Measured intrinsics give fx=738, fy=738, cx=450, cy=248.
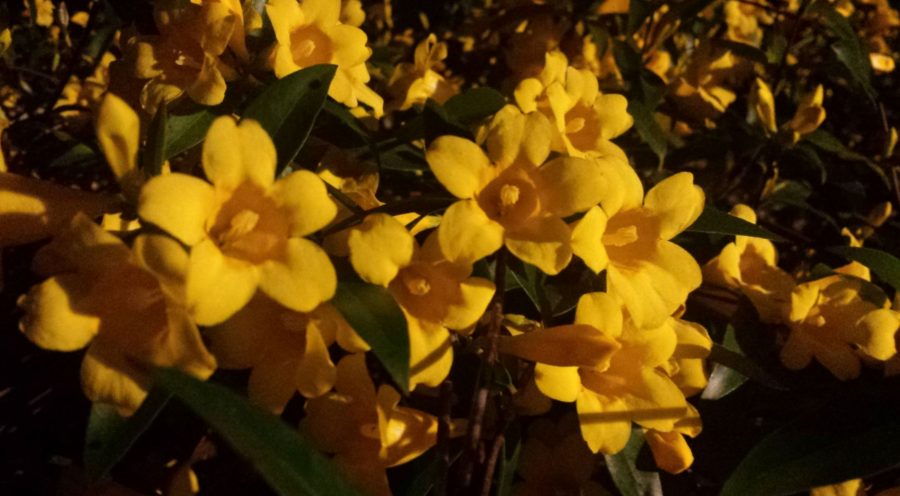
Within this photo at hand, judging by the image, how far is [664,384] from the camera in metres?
0.90

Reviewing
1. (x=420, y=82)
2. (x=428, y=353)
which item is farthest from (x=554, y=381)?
(x=420, y=82)

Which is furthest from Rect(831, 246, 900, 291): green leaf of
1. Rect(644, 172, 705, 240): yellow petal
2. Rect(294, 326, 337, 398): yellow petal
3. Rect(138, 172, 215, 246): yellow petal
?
Rect(138, 172, 215, 246): yellow petal

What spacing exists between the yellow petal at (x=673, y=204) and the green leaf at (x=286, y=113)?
1.37 ft

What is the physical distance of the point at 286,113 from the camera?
0.84 metres

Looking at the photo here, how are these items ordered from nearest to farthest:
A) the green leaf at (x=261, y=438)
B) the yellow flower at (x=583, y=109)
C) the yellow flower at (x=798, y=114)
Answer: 1. the green leaf at (x=261, y=438)
2. the yellow flower at (x=583, y=109)
3. the yellow flower at (x=798, y=114)

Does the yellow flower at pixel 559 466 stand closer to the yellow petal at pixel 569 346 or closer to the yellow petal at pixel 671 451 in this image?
the yellow petal at pixel 671 451

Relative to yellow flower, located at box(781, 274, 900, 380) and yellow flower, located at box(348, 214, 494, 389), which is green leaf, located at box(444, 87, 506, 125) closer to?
yellow flower, located at box(348, 214, 494, 389)

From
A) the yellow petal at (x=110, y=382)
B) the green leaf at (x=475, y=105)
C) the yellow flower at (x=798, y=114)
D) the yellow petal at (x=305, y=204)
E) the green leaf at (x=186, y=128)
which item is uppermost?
the yellow petal at (x=305, y=204)

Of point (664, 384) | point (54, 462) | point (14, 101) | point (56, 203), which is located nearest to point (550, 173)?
point (664, 384)

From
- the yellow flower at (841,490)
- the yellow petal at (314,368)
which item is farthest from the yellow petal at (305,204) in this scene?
the yellow flower at (841,490)

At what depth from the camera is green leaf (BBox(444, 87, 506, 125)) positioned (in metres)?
1.13

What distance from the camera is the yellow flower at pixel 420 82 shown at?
1.45m

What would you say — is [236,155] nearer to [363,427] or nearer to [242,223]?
[242,223]

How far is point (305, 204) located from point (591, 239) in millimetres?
315
